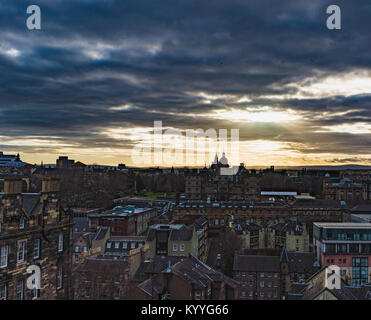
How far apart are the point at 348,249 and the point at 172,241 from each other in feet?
70.8

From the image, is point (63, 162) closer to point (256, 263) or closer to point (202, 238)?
point (202, 238)

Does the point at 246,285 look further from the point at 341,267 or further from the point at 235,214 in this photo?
the point at 235,214

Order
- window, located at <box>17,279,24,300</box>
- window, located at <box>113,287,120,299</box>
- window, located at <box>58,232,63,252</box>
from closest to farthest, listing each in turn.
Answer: window, located at <box>17,279,24,300</box>, window, located at <box>58,232,63,252</box>, window, located at <box>113,287,120,299</box>

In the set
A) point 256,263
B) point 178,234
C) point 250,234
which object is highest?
point 178,234

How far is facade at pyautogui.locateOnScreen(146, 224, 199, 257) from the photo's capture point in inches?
1774

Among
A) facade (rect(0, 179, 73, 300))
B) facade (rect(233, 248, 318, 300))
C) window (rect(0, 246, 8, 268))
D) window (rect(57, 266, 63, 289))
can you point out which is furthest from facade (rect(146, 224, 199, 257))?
window (rect(0, 246, 8, 268))

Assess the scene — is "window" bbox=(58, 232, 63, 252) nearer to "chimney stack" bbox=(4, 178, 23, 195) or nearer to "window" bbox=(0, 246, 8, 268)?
"chimney stack" bbox=(4, 178, 23, 195)

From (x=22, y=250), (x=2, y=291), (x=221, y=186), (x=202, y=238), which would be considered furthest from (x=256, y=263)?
(x=221, y=186)

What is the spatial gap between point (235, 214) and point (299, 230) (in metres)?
16.8

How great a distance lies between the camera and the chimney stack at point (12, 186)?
70.2ft

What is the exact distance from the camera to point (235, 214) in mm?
70062

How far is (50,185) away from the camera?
2478 centimetres
